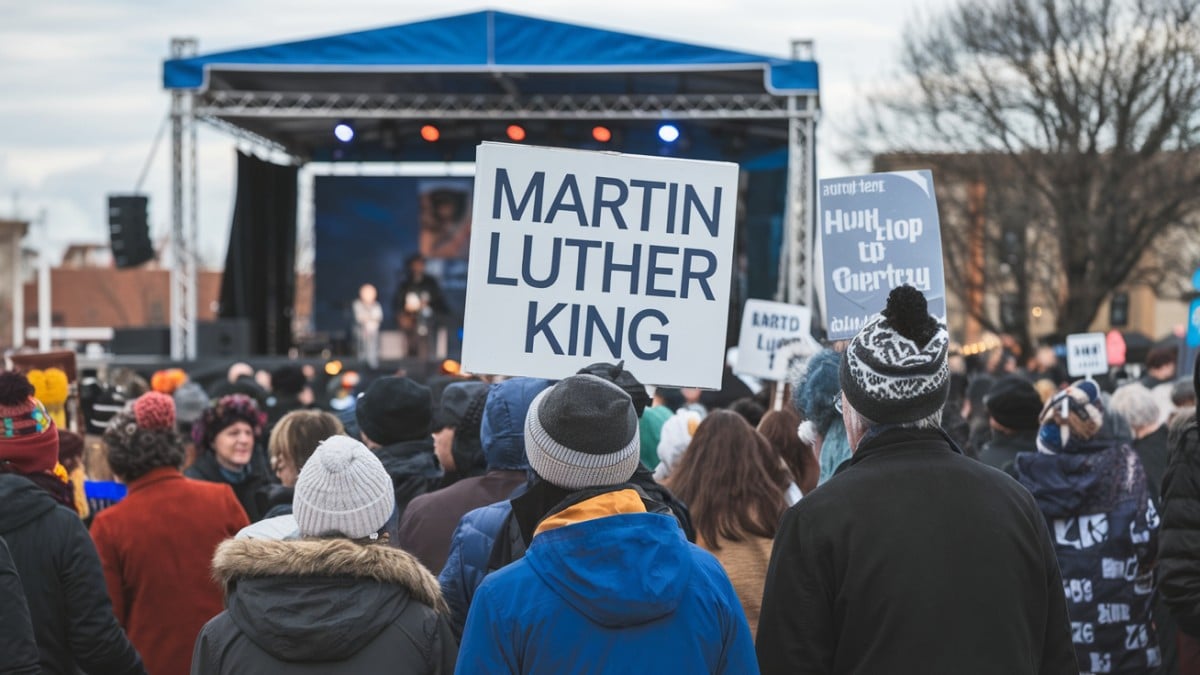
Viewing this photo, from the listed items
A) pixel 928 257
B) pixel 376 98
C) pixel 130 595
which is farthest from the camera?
pixel 376 98

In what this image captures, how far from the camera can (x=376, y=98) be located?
62.5 ft

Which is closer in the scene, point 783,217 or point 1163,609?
point 1163,609

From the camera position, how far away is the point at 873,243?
19.7 ft

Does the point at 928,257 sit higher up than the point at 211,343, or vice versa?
the point at 928,257

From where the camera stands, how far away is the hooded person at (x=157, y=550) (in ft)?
16.9

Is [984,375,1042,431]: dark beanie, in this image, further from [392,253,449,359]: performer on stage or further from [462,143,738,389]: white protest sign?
[392,253,449,359]: performer on stage

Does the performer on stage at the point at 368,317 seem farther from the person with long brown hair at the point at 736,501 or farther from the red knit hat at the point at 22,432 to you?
the person with long brown hair at the point at 736,501

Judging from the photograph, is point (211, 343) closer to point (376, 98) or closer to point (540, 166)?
point (376, 98)

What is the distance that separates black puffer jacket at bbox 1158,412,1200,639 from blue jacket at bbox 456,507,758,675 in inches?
96.6

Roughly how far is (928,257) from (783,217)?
16669 millimetres

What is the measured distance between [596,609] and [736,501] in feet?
6.70

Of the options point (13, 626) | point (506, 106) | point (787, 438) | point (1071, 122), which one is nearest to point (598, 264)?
point (787, 438)

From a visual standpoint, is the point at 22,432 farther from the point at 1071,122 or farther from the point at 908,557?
the point at 1071,122

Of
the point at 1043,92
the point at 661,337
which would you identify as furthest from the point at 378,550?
the point at 1043,92
